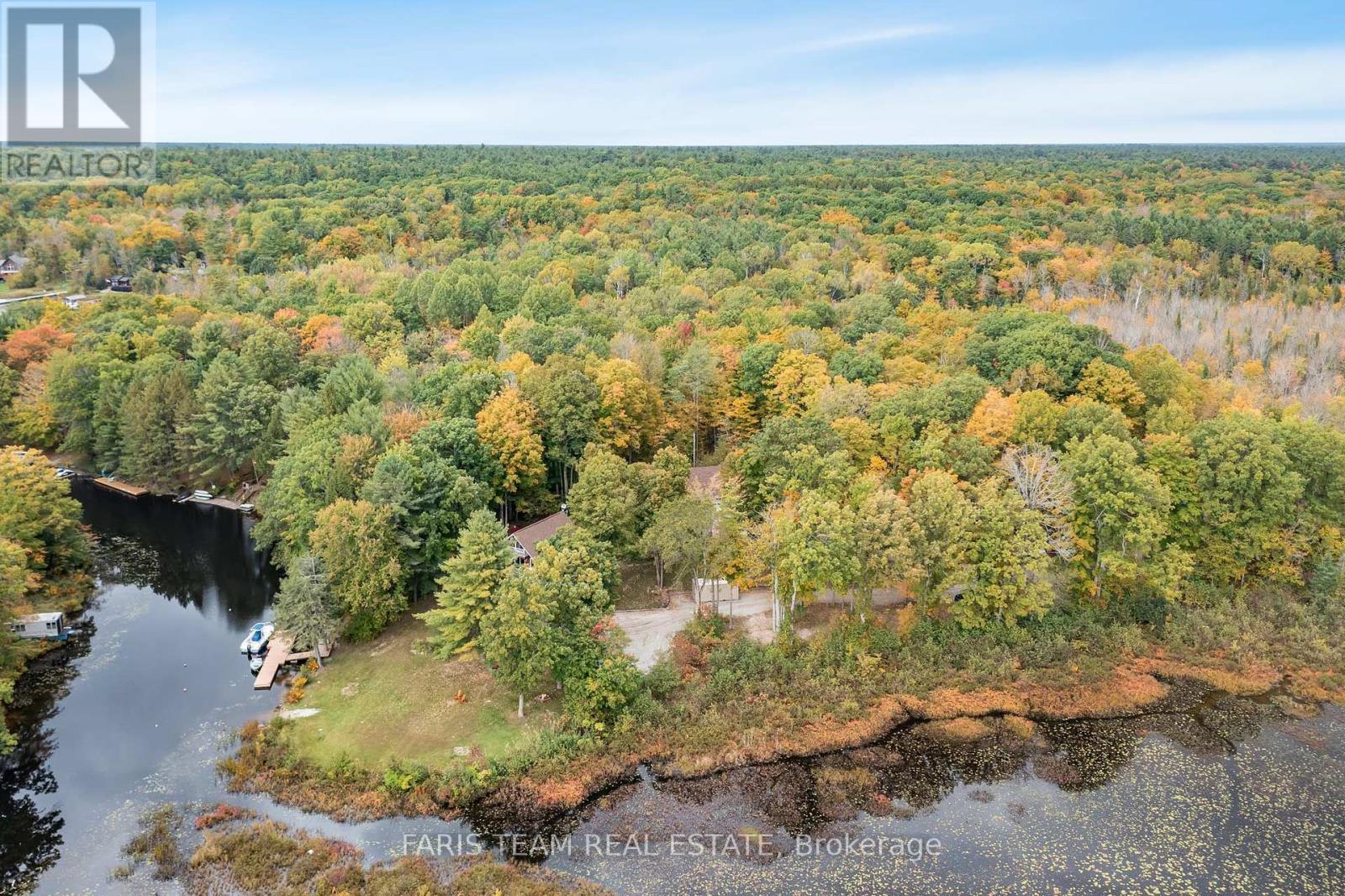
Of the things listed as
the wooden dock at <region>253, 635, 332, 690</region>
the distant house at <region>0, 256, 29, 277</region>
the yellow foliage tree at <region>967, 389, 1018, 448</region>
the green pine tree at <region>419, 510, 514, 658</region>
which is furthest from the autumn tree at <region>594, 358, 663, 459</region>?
the distant house at <region>0, 256, 29, 277</region>

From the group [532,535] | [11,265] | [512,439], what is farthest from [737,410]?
[11,265]

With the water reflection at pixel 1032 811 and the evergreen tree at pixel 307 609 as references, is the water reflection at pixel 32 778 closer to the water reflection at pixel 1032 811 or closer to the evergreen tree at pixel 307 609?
the evergreen tree at pixel 307 609

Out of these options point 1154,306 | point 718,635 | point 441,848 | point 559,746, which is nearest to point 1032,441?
point 718,635

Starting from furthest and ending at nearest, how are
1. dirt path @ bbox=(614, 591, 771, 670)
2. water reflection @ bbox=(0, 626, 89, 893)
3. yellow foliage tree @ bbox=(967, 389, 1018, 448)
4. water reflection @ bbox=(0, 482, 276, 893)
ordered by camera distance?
yellow foliage tree @ bbox=(967, 389, 1018, 448)
dirt path @ bbox=(614, 591, 771, 670)
water reflection @ bbox=(0, 482, 276, 893)
water reflection @ bbox=(0, 626, 89, 893)

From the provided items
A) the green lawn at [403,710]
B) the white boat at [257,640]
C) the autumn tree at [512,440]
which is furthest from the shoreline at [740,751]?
the autumn tree at [512,440]

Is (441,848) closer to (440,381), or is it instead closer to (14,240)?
(440,381)

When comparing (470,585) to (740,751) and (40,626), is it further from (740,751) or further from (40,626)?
(40,626)

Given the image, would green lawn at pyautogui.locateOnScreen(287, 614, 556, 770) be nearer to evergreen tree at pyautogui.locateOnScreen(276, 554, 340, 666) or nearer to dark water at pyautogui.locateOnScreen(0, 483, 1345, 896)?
evergreen tree at pyautogui.locateOnScreen(276, 554, 340, 666)
